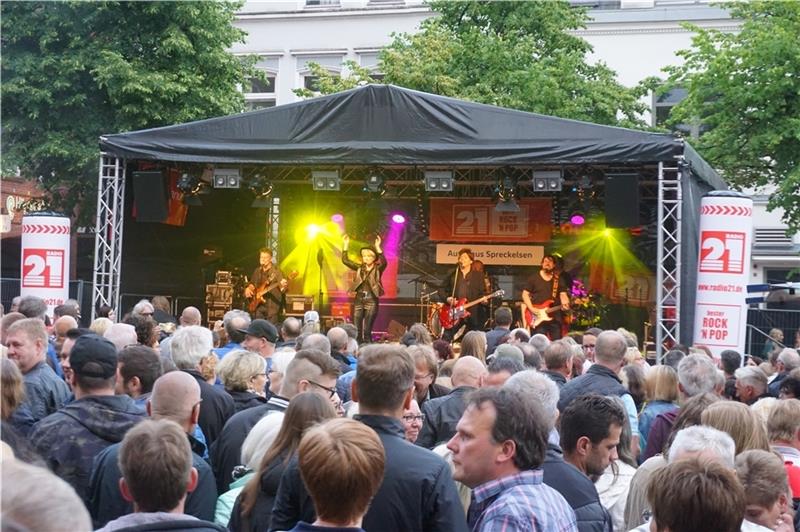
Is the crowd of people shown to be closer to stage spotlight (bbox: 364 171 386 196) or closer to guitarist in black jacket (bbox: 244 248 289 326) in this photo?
stage spotlight (bbox: 364 171 386 196)

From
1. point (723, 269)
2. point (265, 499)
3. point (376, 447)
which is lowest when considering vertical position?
point (265, 499)

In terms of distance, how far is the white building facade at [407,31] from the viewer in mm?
29078

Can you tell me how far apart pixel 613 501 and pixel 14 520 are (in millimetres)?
3347

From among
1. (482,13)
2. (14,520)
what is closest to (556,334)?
(482,13)

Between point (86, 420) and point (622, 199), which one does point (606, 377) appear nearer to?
point (86, 420)

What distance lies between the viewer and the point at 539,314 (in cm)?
1967

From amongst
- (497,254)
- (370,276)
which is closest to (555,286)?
(497,254)

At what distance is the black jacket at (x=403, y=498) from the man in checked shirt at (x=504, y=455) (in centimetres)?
10

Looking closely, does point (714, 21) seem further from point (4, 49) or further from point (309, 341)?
point (309, 341)

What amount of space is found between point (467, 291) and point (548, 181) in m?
4.38

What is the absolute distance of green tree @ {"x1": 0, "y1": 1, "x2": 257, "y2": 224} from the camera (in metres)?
23.1

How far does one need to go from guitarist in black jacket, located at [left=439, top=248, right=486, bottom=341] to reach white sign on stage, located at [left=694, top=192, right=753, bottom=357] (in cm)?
613

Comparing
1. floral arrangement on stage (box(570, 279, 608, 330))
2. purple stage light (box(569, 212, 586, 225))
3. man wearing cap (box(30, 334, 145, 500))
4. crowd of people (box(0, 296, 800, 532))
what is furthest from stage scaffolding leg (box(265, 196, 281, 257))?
man wearing cap (box(30, 334, 145, 500))

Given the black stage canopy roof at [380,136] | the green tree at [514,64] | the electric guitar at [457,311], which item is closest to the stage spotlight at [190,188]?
the black stage canopy roof at [380,136]
